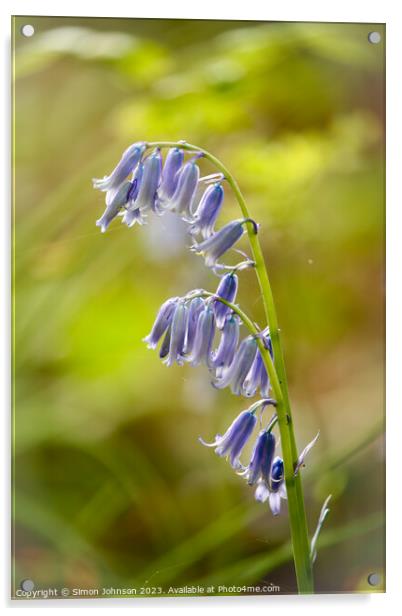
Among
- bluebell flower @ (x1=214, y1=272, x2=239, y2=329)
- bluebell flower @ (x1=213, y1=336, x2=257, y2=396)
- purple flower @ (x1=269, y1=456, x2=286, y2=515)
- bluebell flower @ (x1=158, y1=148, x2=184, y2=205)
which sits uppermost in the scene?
bluebell flower @ (x1=158, y1=148, x2=184, y2=205)

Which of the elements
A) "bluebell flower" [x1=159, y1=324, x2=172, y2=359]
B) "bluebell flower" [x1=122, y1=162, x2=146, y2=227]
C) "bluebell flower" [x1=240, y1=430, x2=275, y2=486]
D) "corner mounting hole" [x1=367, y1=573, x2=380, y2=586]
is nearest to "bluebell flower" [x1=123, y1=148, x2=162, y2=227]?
"bluebell flower" [x1=122, y1=162, x2=146, y2=227]

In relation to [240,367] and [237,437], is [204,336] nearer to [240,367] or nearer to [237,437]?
[240,367]

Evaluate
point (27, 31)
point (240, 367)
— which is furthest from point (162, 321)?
point (27, 31)

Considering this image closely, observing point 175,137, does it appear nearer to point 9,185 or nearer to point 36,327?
point 9,185

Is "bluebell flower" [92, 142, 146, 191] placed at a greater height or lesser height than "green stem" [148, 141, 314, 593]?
greater

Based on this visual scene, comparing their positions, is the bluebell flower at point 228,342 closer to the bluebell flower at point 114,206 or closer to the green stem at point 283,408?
the green stem at point 283,408

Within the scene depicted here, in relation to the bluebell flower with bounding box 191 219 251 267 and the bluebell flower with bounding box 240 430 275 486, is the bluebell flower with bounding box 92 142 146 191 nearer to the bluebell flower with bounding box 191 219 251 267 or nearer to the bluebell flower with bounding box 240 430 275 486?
the bluebell flower with bounding box 191 219 251 267
